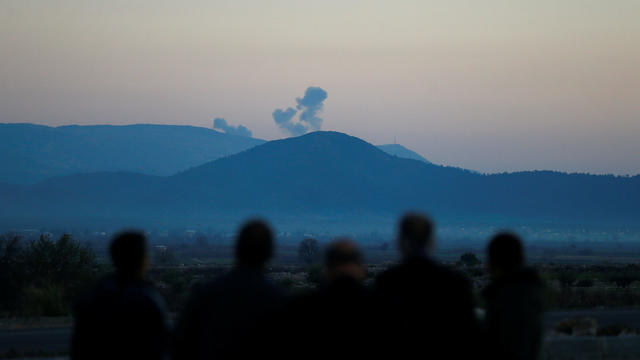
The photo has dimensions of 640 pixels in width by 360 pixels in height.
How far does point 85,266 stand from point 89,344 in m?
30.8

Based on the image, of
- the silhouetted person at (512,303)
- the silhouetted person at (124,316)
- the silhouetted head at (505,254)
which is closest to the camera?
the silhouetted person at (124,316)

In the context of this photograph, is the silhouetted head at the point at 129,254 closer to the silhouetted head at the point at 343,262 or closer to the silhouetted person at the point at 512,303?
the silhouetted head at the point at 343,262

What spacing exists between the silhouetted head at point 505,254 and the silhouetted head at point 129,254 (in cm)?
225

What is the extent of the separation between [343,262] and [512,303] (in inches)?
56.9

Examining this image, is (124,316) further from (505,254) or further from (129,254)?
(505,254)

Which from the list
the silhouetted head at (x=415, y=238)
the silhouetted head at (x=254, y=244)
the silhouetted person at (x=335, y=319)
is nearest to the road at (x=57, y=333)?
the silhouetted head at (x=254, y=244)

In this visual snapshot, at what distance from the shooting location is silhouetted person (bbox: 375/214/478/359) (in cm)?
595

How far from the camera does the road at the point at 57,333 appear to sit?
18.0 meters

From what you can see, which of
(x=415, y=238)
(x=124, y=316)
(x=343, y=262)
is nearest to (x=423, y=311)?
(x=415, y=238)

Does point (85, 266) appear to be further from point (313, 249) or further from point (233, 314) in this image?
point (313, 249)

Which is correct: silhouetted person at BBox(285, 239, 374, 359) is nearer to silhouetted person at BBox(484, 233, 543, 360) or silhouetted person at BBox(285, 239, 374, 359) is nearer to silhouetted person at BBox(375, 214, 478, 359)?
silhouetted person at BBox(375, 214, 478, 359)

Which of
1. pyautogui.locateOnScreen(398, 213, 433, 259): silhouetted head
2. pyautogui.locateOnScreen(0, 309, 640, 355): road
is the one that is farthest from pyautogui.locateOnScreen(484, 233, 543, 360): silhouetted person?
pyautogui.locateOnScreen(0, 309, 640, 355): road

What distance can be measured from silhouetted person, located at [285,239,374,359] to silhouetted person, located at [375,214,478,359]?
113mm

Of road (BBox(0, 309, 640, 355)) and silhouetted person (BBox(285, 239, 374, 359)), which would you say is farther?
road (BBox(0, 309, 640, 355))
